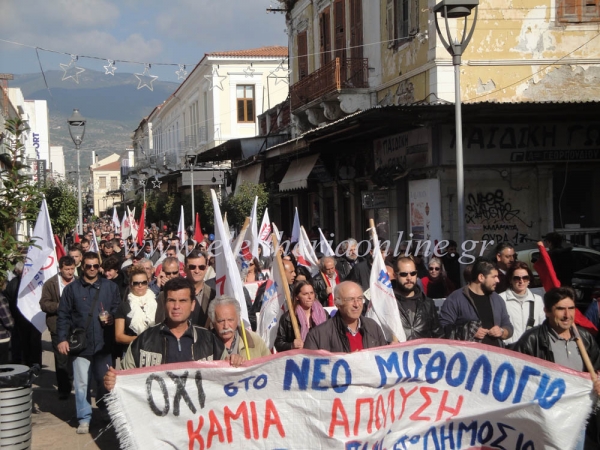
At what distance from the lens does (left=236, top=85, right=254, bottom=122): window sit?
4866 cm

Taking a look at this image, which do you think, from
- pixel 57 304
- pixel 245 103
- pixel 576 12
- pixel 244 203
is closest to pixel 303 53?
pixel 244 203

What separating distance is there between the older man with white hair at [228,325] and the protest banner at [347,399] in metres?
0.44

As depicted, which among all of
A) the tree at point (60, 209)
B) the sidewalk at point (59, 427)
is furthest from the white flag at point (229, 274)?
the tree at point (60, 209)

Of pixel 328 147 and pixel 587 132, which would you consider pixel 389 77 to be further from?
pixel 587 132

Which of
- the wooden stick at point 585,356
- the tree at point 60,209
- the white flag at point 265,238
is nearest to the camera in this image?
the wooden stick at point 585,356

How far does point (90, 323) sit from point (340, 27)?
18.8 metres

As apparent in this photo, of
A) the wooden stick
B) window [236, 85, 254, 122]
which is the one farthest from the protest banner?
window [236, 85, 254, 122]

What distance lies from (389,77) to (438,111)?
5589mm

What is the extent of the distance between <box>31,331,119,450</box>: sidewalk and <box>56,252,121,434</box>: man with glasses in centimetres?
16

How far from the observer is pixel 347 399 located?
17.7 feet

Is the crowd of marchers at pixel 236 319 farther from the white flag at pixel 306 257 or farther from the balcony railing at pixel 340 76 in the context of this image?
the balcony railing at pixel 340 76

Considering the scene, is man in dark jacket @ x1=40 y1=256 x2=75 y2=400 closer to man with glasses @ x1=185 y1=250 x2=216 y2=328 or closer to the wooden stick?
man with glasses @ x1=185 y1=250 x2=216 y2=328

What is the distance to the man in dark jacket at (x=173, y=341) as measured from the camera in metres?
5.57

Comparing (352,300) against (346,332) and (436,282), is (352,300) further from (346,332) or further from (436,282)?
(436,282)
